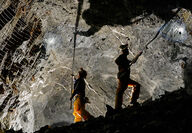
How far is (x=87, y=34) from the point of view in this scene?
547 cm

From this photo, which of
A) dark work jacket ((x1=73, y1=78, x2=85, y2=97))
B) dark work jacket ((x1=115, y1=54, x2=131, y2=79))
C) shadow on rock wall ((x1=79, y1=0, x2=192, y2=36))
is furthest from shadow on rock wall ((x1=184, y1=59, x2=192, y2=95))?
dark work jacket ((x1=73, y1=78, x2=85, y2=97))

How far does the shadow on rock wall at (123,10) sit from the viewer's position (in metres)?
3.85

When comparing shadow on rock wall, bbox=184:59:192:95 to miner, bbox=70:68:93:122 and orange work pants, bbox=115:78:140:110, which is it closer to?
orange work pants, bbox=115:78:140:110

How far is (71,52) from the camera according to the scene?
6156 millimetres

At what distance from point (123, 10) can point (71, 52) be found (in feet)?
8.33

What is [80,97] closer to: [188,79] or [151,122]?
[151,122]

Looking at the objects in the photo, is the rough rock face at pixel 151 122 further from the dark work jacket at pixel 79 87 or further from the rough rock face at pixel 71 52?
the rough rock face at pixel 71 52


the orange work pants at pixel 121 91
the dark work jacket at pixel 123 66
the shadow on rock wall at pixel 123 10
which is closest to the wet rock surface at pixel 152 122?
the orange work pants at pixel 121 91

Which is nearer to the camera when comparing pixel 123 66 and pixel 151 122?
pixel 151 122

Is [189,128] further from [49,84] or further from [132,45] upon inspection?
[49,84]

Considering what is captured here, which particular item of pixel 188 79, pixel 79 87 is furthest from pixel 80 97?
pixel 188 79

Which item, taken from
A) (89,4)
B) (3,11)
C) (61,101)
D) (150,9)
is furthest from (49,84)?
(150,9)

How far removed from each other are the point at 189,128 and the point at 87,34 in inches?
→ 159

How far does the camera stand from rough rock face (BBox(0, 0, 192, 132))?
446 centimetres
